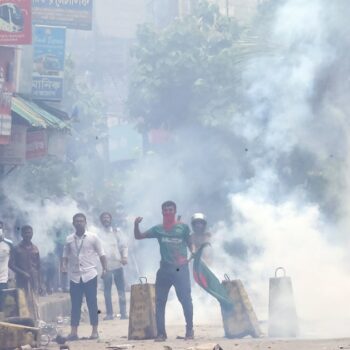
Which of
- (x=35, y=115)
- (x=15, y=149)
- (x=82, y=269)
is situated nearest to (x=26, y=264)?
(x=82, y=269)

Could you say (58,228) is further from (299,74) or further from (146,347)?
(146,347)

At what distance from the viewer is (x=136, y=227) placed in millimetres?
10812

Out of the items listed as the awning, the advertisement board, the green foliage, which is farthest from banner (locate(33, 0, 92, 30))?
the green foliage

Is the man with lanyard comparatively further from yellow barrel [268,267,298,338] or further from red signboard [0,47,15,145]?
red signboard [0,47,15,145]

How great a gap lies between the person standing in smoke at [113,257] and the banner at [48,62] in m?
6.33

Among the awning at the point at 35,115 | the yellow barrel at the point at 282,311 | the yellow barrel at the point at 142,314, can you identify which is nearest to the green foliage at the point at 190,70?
the awning at the point at 35,115

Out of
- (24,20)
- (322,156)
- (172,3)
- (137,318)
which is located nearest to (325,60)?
(322,156)

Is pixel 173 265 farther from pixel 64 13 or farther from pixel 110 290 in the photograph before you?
pixel 64 13

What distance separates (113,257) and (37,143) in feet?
18.7

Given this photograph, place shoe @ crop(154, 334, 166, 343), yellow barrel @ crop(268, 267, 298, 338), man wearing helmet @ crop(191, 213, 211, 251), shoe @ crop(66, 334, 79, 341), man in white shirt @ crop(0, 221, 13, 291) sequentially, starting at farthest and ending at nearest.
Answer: man in white shirt @ crop(0, 221, 13, 291)
shoe @ crop(66, 334, 79, 341)
man wearing helmet @ crop(191, 213, 211, 251)
yellow barrel @ crop(268, 267, 298, 338)
shoe @ crop(154, 334, 166, 343)

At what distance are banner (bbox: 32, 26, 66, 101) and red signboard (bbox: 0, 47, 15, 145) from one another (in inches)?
48.1

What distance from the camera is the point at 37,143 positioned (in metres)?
20.0

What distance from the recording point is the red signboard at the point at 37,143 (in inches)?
787

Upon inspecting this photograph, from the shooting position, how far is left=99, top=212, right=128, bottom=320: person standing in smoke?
14961mm
